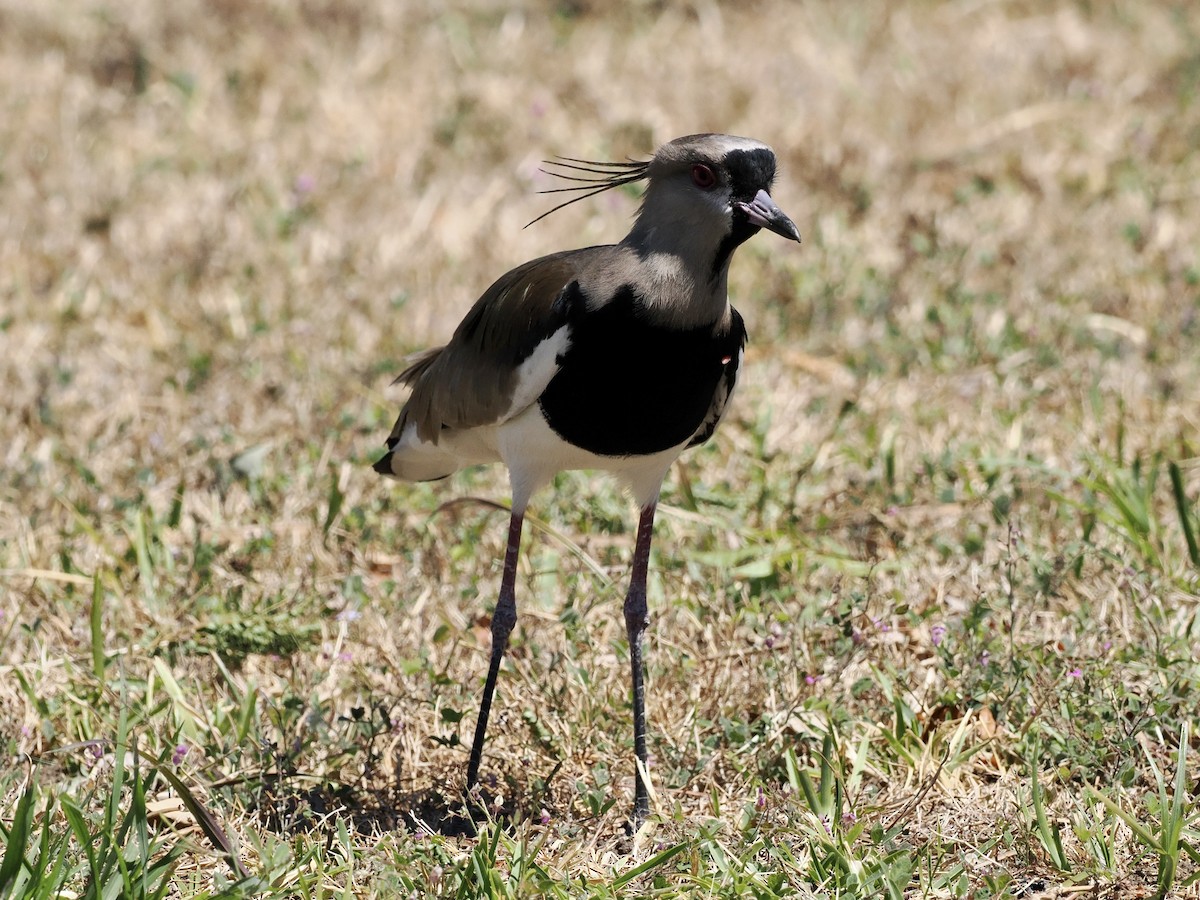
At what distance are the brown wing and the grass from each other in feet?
2.01

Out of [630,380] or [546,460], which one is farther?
[546,460]

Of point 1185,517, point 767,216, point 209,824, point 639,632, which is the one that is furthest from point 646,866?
point 1185,517

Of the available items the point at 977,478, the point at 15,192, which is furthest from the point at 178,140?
the point at 977,478

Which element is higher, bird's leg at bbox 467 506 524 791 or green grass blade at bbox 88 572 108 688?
bird's leg at bbox 467 506 524 791

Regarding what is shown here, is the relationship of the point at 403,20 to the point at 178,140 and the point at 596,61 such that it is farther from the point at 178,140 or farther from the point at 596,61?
the point at 178,140

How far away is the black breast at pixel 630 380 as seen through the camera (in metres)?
3.32

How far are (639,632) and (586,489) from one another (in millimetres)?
1209

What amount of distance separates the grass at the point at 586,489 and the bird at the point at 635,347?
15.1 inches

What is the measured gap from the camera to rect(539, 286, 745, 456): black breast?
332cm

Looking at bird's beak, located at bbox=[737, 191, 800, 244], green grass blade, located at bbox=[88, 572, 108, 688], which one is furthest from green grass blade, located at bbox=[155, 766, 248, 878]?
bird's beak, located at bbox=[737, 191, 800, 244]

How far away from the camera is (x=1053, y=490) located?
15.5 ft

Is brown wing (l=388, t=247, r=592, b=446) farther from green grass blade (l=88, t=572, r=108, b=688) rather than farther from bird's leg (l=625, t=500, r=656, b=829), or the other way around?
green grass blade (l=88, t=572, r=108, b=688)

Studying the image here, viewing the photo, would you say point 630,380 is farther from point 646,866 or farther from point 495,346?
point 646,866

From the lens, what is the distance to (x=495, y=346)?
3646mm
